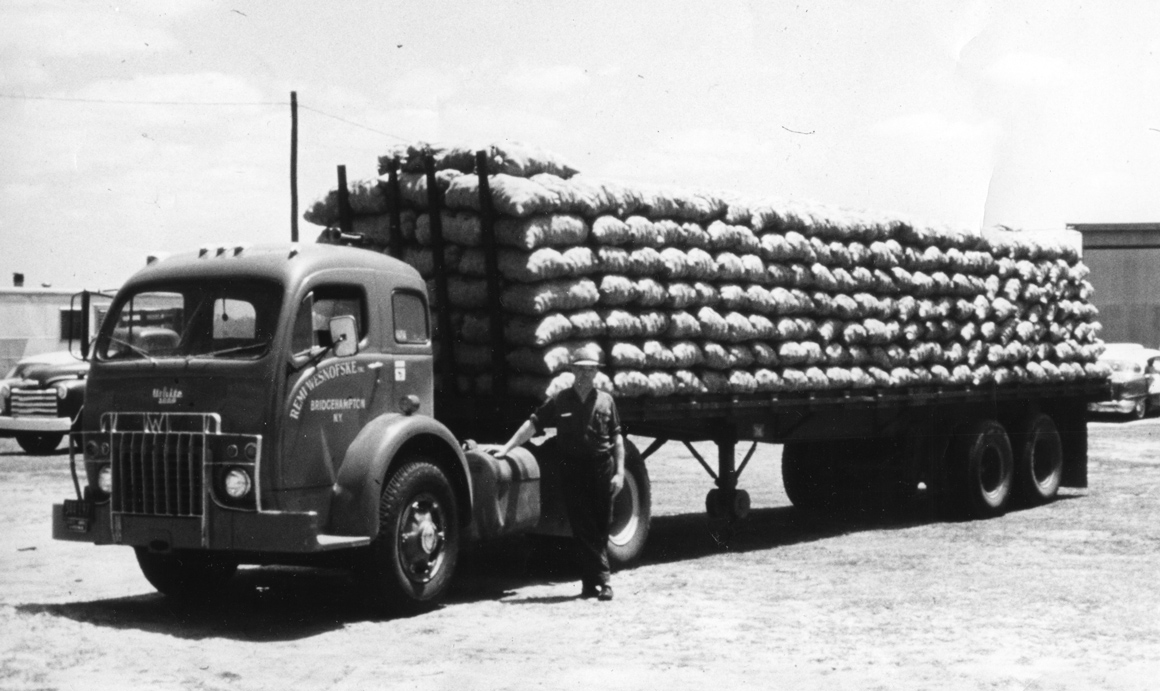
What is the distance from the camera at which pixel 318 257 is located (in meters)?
10.1

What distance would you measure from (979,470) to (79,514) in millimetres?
10690

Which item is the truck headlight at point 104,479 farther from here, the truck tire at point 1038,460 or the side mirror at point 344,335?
the truck tire at point 1038,460

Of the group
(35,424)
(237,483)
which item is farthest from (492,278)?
(35,424)

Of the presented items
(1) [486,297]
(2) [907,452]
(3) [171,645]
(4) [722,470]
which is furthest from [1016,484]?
(3) [171,645]

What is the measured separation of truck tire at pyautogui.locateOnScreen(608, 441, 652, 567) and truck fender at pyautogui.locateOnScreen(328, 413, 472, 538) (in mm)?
2461

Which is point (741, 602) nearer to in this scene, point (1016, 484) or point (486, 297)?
point (486, 297)

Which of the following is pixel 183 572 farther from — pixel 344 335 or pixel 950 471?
pixel 950 471

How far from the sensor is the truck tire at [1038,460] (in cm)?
1814

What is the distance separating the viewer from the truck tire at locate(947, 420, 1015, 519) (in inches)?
663

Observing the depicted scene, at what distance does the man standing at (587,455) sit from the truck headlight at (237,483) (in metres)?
2.37

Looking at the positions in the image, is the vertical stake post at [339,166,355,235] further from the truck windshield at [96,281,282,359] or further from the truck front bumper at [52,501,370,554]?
the truck front bumper at [52,501,370,554]

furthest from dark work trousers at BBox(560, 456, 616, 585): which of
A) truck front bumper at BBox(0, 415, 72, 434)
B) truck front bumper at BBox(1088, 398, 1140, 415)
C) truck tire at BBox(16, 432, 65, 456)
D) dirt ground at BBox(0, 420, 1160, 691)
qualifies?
truck front bumper at BBox(1088, 398, 1140, 415)

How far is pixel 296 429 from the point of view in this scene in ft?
31.1

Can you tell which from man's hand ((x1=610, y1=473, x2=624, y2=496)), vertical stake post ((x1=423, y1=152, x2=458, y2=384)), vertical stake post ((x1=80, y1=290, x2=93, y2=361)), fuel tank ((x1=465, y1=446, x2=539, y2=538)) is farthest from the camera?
vertical stake post ((x1=423, y1=152, x2=458, y2=384))
